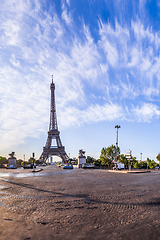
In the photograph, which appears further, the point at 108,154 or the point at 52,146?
the point at 52,146

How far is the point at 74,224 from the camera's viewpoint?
477 cm

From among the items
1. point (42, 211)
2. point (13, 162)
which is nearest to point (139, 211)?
point (42, 211)

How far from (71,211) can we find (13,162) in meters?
64.7

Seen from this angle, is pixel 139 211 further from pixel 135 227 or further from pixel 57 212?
pixel 57 212

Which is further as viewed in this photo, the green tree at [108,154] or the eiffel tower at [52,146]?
the eiffel tower at [52,146]

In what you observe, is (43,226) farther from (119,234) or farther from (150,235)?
(150,235)

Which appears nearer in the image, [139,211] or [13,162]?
[139,211]

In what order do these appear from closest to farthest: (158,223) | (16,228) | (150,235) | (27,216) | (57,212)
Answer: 1. (150,235)
2. (16,228)
3. (158,223)
4. (27,216)
5. (57,212)

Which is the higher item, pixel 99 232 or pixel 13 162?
pixel 99 232

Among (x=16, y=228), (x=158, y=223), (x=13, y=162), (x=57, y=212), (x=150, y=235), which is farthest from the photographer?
(x=13, y=162)

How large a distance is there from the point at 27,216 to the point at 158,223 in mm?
3681

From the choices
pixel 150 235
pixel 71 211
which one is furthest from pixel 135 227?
pixel 71 211

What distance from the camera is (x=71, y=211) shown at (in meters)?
6.00

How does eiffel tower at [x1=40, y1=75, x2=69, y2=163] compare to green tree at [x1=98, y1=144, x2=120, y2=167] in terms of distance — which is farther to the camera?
eiffel tower at [x1=40, y1=75, x2=69, y2=163]
